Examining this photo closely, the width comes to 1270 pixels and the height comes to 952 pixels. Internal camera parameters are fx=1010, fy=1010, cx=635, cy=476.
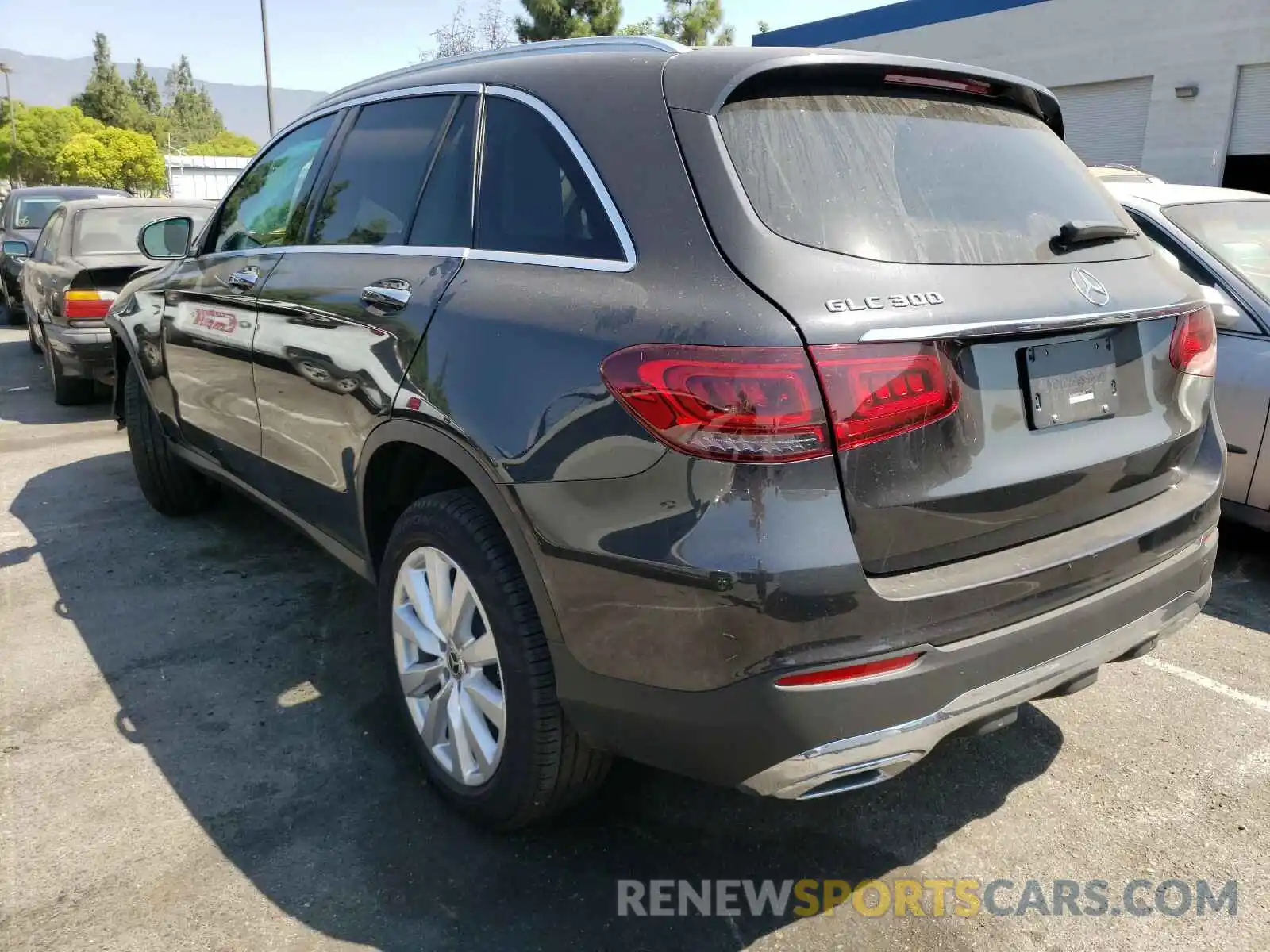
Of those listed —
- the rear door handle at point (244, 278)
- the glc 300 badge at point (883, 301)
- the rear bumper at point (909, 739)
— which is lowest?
the rear bumper at point (909, 739)

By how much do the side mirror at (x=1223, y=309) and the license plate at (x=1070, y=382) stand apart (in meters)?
1.41

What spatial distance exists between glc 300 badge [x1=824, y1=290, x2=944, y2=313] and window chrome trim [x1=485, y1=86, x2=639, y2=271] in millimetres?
447

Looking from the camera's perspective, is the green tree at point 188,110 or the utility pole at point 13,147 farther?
the green tree at point 188,110

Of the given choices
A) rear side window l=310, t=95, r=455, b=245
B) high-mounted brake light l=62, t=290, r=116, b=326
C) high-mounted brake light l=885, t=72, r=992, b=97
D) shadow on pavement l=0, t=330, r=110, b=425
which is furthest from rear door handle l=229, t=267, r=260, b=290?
shadow on pavement l=0, t=330, r=110, b=425

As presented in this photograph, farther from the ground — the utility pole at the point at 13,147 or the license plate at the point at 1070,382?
the utility pole at the point at 13,147

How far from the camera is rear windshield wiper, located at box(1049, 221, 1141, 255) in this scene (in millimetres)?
2324

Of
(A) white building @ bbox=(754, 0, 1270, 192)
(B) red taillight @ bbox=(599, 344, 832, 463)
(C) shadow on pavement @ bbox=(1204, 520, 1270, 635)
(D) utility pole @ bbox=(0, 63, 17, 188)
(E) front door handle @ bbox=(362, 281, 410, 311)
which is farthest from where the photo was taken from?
(D) utility pole @ bbox=(0, 63, 17, 188)

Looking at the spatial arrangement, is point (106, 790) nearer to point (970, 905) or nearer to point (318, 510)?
point (318, 510)

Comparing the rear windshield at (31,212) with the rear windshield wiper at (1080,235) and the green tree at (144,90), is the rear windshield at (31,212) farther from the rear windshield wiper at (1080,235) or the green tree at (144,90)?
the green tree at (144,90)

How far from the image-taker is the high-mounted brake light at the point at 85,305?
7445 mm

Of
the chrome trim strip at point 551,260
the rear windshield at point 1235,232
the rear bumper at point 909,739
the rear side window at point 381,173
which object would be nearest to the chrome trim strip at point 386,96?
the rear side window at point 381,173

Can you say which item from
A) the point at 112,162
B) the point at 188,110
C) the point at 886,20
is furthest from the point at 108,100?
the point at 886,20

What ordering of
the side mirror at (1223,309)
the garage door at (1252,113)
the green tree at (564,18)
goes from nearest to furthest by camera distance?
the side mirror at (1223,309)
the garage door at (1252,113)
the green tree at (564,18)

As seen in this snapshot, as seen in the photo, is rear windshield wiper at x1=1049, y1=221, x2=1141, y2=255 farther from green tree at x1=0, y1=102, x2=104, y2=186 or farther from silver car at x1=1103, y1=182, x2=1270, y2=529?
green tree at x1=0, y1=102, x2=104, y2=186
